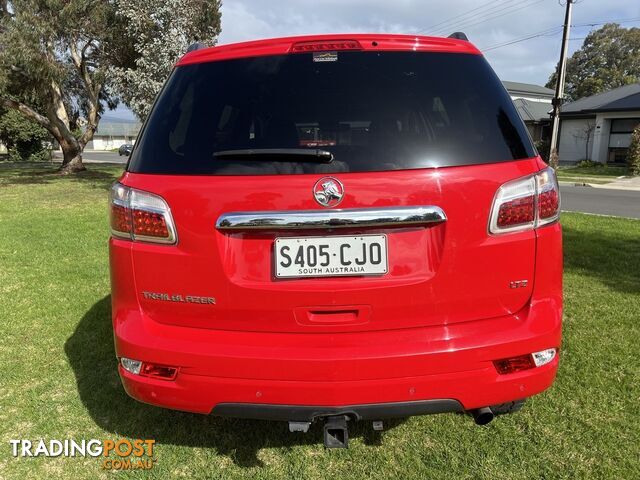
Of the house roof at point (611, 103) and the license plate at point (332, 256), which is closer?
the license plate at point (332, 256)

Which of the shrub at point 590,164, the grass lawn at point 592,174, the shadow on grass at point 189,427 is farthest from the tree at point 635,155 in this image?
the shadow on grass at point 189,427

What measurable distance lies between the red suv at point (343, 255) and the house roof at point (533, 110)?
3969 centimetres

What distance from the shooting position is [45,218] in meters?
9.49

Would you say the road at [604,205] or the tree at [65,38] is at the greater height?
the tree at [65,38]

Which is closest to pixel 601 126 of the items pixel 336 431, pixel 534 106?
pixel 534 106

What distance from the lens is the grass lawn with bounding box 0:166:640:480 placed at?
2.36m

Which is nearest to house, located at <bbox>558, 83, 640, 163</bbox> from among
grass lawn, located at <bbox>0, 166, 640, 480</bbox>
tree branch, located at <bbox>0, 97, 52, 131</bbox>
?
tree branch, located at <bbox>0, 97, 52, 131</bbox>

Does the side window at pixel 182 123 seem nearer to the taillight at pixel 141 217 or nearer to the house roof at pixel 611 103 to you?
the taillight at pixel 141 217

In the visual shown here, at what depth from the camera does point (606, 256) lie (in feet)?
20.1

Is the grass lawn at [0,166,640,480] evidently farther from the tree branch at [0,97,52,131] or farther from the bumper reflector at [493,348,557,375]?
the tree branch at [0,97,52,131]

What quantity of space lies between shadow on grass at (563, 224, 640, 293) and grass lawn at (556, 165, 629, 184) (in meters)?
15.9

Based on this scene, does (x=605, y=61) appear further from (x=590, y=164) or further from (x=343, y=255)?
(x=343, y=255)

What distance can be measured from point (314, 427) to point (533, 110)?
45349 mm

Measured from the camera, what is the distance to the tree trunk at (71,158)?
2186 centimetres
